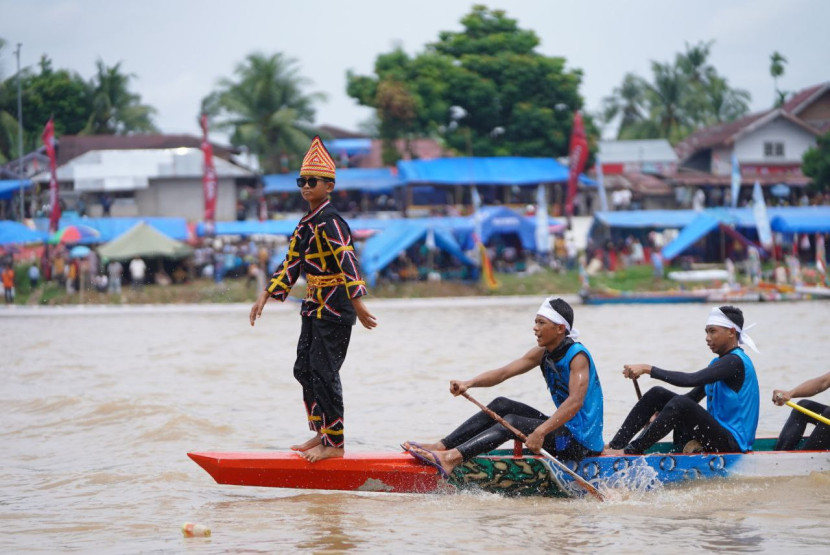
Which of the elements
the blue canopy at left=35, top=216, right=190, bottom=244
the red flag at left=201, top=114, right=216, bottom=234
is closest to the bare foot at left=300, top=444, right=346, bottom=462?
the red flag at left=201, top=114, right=216, bottom=234

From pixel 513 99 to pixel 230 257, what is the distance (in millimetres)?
16997

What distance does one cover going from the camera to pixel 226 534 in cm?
602

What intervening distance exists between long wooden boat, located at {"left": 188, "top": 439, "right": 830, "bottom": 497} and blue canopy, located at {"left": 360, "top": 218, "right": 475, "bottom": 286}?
23.6 m

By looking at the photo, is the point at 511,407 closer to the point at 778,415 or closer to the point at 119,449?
the point at 119,449

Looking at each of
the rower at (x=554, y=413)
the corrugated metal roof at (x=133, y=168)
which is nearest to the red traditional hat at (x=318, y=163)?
the rower at (x=554, y=413)

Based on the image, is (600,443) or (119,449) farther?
(119,449)

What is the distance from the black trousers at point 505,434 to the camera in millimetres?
6473

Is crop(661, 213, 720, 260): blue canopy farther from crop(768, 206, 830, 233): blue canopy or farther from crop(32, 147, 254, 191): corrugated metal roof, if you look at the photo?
crop(32, 147, 254, 191): corrugated metal roof

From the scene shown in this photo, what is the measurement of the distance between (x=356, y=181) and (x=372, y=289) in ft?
42.2

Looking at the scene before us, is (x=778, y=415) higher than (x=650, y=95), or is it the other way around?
(x=650, y=95)

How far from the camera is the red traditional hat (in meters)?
6.54

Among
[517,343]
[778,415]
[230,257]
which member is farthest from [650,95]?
[778,415]

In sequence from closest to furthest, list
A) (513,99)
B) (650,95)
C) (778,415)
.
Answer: (778,415)
(513,99)
(650,95)

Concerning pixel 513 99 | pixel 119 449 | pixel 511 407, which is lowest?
pixel 119 449
